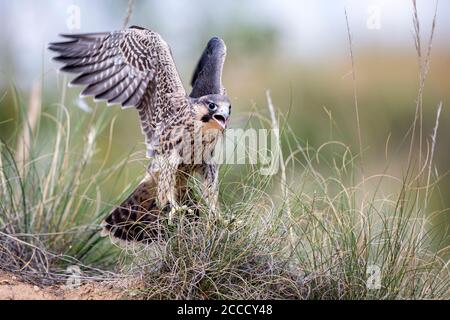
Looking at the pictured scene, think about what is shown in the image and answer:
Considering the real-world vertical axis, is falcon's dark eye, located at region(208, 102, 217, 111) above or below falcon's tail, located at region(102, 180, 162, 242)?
above

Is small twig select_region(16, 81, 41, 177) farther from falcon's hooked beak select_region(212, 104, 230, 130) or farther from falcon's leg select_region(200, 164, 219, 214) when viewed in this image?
falcon's hooked beak select_region(212, 104, 230, 130)

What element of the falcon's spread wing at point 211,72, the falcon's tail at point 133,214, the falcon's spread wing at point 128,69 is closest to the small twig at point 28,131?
the falcon's spread wing at point 128,69

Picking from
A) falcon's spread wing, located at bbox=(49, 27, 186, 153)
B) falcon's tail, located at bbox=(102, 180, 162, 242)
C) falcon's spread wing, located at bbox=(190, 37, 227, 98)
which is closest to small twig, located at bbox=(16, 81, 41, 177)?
falcon's spread wing, located at bbox=(49, 27, 186, 153)

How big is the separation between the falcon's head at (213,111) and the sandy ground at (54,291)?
1.19m

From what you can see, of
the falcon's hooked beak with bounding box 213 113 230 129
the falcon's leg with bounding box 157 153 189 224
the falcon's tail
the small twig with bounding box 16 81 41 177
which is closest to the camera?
the falcon's hooked beak with bounding box 213 113 230 129

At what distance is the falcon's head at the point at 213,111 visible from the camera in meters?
5.40

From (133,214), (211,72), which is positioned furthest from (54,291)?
(211,72)

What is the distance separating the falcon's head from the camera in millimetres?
5402

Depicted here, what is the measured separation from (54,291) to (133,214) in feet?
2.91

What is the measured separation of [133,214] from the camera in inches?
229

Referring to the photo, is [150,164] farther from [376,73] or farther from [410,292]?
[376,73]

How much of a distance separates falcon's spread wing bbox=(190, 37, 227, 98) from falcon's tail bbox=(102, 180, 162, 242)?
2.41 feet

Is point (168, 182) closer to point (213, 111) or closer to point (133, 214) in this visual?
point (133, 214)

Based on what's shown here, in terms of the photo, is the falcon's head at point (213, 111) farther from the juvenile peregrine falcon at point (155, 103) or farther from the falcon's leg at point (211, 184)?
the falcon's leg at point (211, 184)
